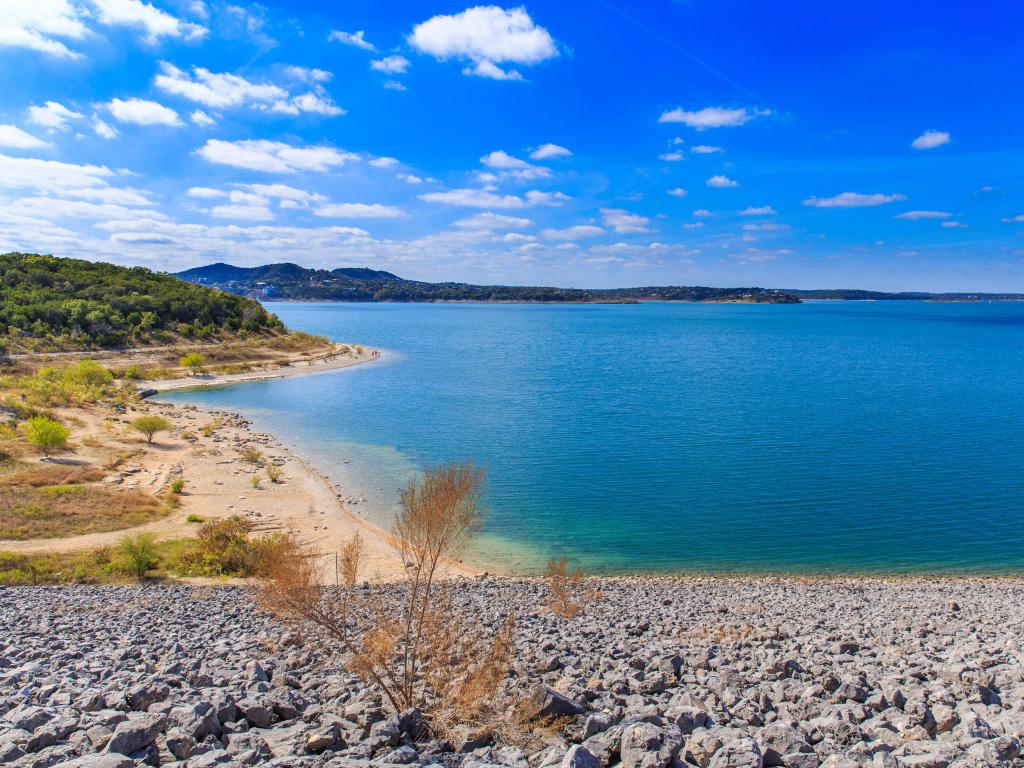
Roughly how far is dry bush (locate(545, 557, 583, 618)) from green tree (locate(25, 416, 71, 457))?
28628mm

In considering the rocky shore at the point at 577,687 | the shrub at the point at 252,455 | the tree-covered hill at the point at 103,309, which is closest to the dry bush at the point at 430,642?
the rocky shore at the point at 577,687

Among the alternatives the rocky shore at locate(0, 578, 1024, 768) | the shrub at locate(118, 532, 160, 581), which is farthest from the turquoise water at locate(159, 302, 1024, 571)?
the shrub at locate(118, 532, 160, 581)

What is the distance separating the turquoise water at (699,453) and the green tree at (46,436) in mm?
13176

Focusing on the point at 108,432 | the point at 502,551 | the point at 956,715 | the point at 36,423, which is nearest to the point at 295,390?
the point at 108,432

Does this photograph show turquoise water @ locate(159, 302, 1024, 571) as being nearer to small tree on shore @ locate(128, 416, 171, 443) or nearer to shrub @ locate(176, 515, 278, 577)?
shrub @ locate(176, 515, 278, 577)

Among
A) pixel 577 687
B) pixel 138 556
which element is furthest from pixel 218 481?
pixel 577 687

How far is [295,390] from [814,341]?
116411 mm

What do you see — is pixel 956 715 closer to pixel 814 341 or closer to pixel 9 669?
pixel 9 669

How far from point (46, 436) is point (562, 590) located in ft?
99.9

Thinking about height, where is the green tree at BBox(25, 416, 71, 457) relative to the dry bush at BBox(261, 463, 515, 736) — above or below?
below

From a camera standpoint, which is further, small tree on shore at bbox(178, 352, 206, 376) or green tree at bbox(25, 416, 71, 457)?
small tree on shore at bbox(178, 352, 206, 376)

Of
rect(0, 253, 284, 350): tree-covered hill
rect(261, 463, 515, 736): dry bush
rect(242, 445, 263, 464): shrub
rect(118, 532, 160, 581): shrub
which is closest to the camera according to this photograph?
rect(261, 463, 515, 736): dry bush

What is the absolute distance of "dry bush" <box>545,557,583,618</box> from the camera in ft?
56.0

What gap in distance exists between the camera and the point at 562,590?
1864 cm
